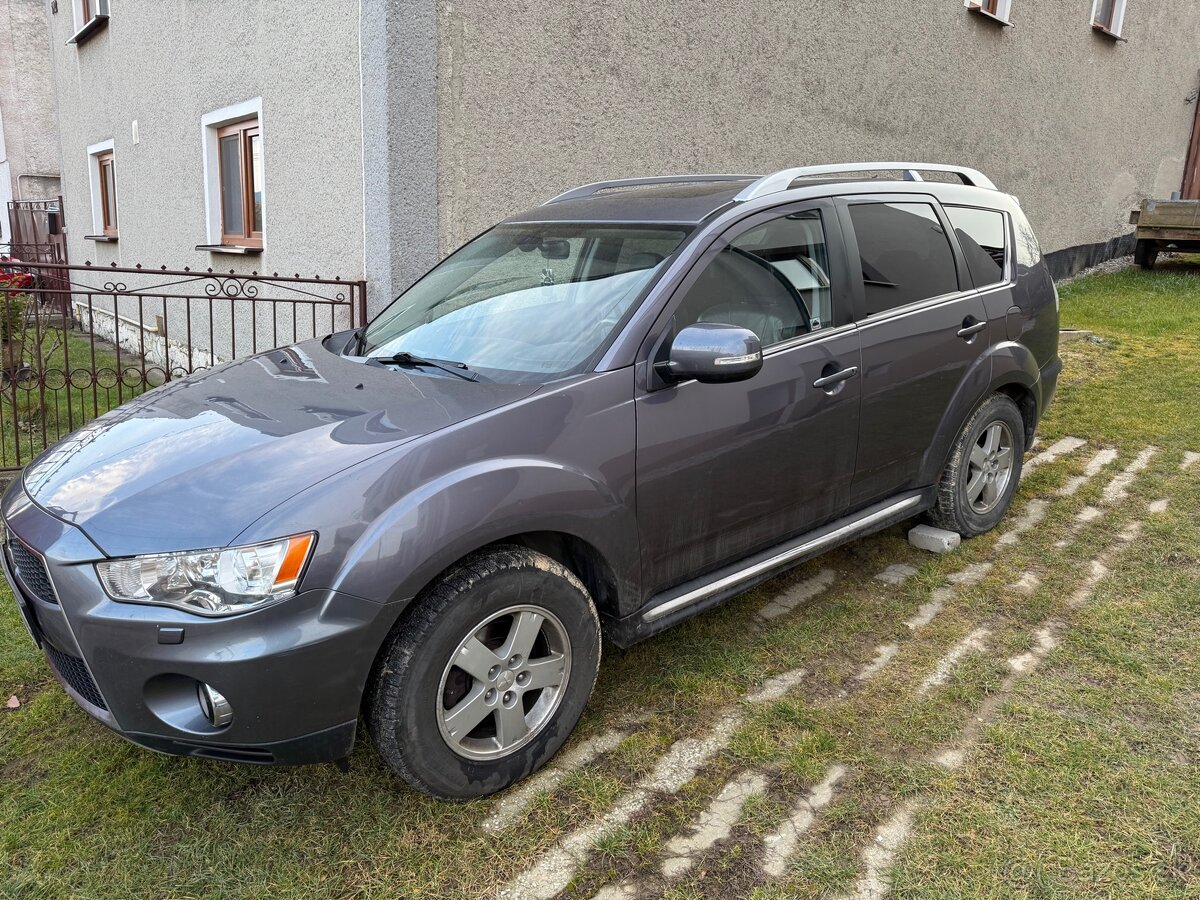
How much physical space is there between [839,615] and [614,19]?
482cm

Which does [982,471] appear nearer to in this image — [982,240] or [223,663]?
[982,240]

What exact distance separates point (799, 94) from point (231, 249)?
522 cm

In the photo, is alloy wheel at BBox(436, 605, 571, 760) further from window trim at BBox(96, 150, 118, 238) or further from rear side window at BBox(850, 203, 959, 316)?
window trim at BBox(96, 150, 118, 238)

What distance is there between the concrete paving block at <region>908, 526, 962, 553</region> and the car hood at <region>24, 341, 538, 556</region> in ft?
7.95

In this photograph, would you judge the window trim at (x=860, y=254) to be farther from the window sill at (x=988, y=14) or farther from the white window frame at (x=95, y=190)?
the white window frame at (x=95, y=190)

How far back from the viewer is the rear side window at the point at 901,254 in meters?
3.61

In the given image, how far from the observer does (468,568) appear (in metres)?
2.46

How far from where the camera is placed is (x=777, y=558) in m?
3.33

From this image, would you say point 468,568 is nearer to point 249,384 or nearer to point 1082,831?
point 249,384

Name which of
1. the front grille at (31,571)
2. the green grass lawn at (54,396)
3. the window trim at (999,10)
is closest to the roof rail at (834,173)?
the front grille at (31,571)

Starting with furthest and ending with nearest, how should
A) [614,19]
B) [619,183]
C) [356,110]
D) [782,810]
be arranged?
[614,19]
[356,110]
[619,183]
[782,810]

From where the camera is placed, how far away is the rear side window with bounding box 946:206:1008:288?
13.5ft

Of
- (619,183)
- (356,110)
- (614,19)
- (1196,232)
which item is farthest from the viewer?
(1196,232)

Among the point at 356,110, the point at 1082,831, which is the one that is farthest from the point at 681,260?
the point at 356,110
